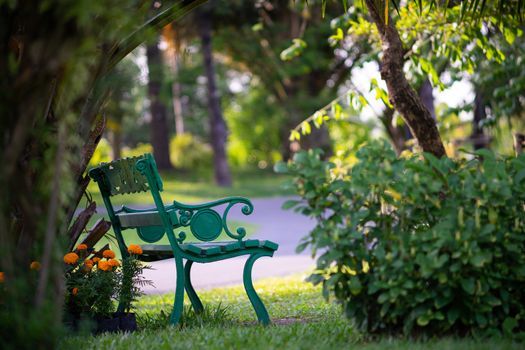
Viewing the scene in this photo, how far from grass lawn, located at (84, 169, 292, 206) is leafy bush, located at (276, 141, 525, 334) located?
14.1 meters

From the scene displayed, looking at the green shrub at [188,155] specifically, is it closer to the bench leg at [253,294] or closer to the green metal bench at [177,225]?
the green metal bench at [177,225]

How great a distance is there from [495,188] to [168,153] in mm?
26040

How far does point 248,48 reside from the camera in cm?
2702

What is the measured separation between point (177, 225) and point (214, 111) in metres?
19.4

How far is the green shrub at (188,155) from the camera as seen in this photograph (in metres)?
30.6

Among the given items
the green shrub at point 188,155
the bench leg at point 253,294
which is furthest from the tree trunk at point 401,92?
the green shrub at point 188,155

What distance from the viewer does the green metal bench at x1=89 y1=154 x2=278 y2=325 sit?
185 inches

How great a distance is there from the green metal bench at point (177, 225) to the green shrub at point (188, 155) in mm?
25295

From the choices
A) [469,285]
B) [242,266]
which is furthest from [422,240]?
[242,266]

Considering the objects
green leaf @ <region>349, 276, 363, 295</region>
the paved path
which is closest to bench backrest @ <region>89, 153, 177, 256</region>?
the paved path

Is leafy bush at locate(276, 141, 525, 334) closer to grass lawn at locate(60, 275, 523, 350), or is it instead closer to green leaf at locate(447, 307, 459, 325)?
green leaf at locate(447, 307, 459, 325)

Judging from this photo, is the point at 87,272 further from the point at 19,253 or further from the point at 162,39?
the point at 162,39

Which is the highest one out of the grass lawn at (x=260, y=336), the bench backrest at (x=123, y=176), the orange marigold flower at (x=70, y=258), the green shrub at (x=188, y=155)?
the green shrub at (x=188, y=155)

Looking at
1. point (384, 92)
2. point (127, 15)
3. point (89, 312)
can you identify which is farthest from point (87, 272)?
point (384, 92)
